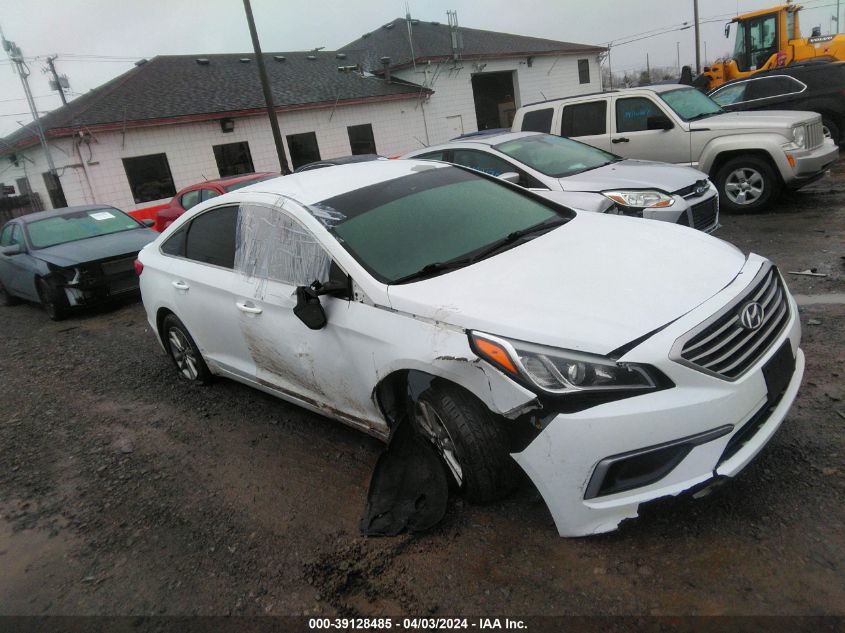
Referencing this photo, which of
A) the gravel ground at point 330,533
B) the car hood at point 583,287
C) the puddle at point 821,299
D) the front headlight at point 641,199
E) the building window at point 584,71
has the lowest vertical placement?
the puddle at point 821,299

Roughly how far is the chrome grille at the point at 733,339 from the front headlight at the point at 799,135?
6.19 metres

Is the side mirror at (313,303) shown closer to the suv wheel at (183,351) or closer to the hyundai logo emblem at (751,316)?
the hyundai logo emblem at (751,316)

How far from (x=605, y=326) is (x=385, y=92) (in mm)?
22903

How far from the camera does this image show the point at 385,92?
76.4 ft

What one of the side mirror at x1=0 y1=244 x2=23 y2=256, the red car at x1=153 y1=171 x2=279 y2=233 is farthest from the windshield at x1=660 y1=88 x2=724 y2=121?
the side mirror at x1=0 y1=244 x2=23 y2=256

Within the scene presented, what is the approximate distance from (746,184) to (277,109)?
1619cm

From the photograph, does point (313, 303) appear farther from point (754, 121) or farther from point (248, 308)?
point (754, 121)

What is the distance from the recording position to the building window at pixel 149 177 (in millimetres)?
17719

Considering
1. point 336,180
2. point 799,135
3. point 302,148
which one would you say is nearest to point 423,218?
point 336,180

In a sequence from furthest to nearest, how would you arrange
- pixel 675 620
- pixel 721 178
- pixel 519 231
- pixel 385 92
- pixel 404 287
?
1. pixel 385 92
2. pixel 721 178
3. pixel 519 231
4. pixel 404 287
5. pixel 675 620

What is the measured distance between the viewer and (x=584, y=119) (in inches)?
352

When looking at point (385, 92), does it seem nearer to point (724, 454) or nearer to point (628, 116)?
point (628, 116)

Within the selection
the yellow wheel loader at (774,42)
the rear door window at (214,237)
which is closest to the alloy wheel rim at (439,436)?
the rear door window at (214,237)

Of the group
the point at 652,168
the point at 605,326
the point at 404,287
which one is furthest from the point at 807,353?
the point at 652,168
